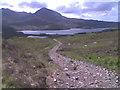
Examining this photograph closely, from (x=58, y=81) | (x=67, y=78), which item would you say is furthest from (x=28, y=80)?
(x=67, y=78)

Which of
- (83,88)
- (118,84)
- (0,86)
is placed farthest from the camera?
(118,84)

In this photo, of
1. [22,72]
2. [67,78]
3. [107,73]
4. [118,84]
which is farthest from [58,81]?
[107,73]

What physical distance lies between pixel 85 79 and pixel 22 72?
470 cm

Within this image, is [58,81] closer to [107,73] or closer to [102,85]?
[102,85]

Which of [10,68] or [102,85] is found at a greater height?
[10,68]

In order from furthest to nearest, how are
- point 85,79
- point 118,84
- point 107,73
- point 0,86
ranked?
point 107,73 < point 85,79 < point 118,84 < point 0,86

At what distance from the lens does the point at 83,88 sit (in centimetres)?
1360

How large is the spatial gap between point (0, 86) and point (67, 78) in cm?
609

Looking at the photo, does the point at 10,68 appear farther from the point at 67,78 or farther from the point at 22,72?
the point at 67,78

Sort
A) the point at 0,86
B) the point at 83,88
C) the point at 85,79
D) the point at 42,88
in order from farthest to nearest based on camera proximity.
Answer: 1. the point at 85,79
2. the point at 83,88
3. the point at 42,88
4. the point at 0,86

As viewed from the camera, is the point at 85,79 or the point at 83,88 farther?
the point at 85,79

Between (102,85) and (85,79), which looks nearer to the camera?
(102,85)

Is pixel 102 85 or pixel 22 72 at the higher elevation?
pixel 22 72

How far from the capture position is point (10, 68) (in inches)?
563
